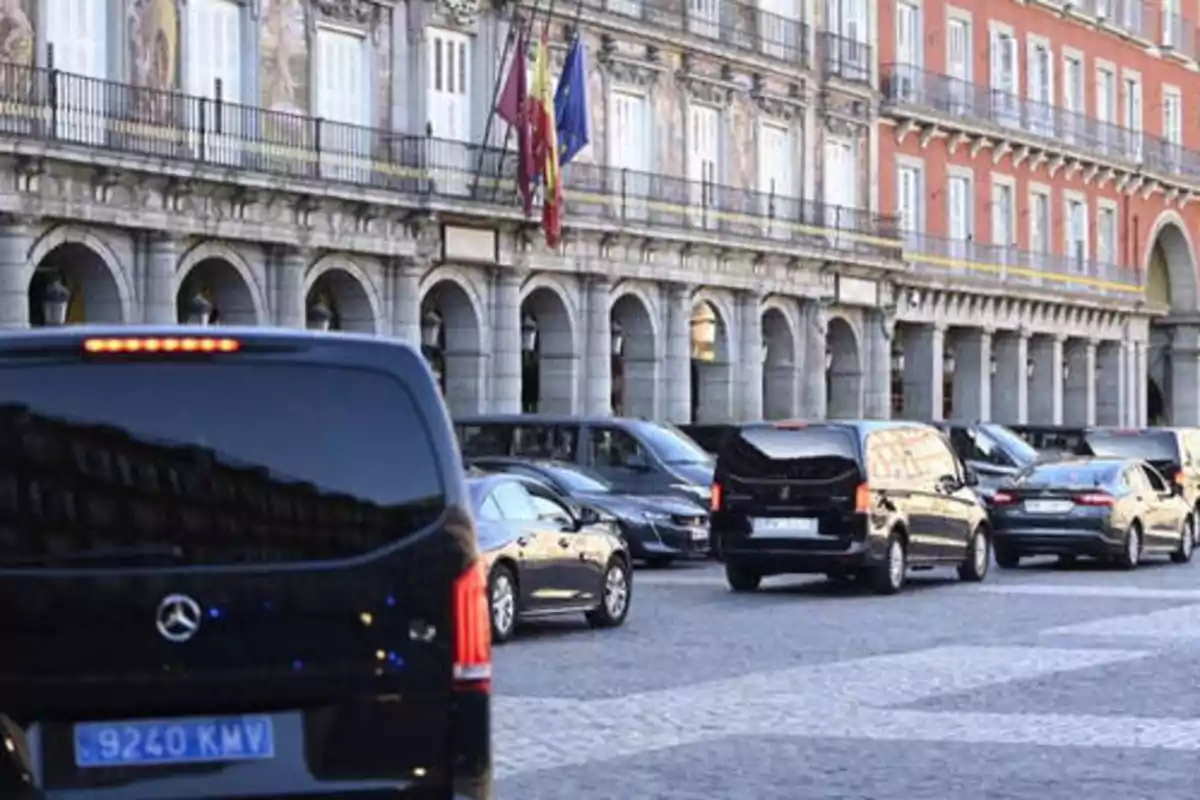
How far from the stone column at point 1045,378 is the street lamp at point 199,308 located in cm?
3266

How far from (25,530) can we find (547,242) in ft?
118

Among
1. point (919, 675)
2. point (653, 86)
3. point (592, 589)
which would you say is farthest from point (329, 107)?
point (919, 675)

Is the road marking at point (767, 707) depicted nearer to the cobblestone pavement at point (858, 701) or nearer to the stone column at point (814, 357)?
the cobblestone pavement at point (858, 701)

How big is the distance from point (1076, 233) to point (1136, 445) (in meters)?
30.0

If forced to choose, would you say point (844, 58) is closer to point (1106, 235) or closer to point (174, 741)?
point (1106, 235)

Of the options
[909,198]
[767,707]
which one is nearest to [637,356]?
[909,198]

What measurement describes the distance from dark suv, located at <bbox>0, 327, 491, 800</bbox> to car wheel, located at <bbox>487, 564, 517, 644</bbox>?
508 inches

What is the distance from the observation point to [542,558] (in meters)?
21.9

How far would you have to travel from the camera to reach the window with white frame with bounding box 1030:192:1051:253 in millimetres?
65438

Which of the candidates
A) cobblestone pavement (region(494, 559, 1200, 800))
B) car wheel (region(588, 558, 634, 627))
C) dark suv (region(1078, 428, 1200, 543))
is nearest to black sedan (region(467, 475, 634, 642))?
car wheel (region(588, 558, 634, 627))

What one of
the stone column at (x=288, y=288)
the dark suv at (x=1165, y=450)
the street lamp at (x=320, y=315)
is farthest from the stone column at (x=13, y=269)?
the dark suv at (x=1165, y=450)

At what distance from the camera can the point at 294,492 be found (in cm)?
781

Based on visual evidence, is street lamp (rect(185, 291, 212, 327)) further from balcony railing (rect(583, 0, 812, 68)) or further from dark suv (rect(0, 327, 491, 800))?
dark suv (rect(0, 327, 491, 800))

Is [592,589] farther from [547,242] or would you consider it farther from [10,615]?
[547,242]
